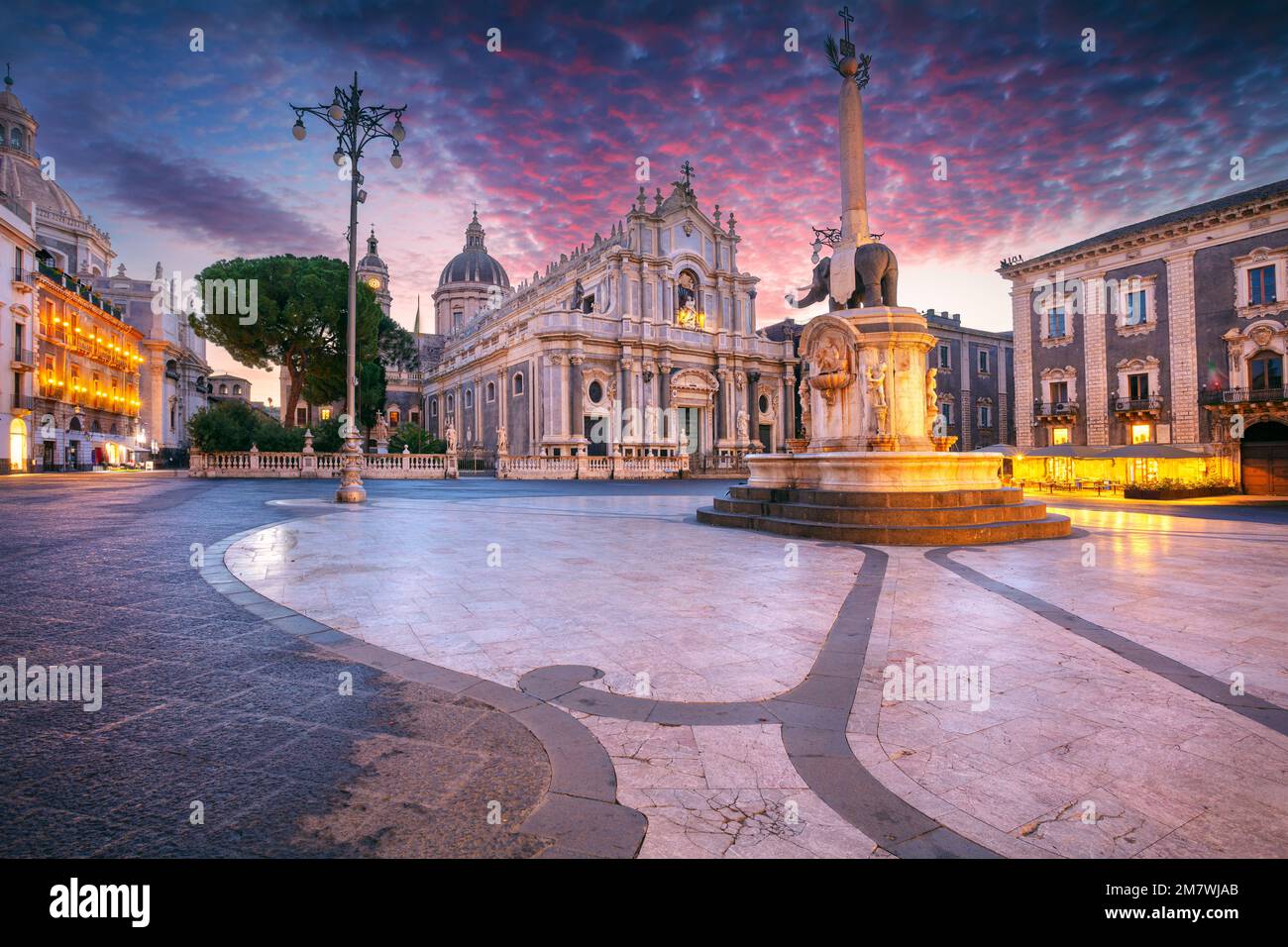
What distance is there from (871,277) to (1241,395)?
80.3 feet

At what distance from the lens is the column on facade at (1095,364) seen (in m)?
30.8

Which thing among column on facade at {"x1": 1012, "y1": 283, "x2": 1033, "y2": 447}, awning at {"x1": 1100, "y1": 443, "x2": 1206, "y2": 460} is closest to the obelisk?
awning at {"x1": 1100, "y1": 443, "x2": 1206, "y2": 460}

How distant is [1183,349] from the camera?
28.1 metres

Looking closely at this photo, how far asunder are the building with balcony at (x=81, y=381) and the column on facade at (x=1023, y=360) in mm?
56626

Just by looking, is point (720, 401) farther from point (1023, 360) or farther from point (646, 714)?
point (646, 714)

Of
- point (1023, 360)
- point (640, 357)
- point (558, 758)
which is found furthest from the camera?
point (640, 357)

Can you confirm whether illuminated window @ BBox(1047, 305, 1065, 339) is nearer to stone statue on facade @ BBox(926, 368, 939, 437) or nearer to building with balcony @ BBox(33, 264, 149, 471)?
stone statue on facade @ BBox(926, 368, 939, 437)

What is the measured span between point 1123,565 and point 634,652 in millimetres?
6587

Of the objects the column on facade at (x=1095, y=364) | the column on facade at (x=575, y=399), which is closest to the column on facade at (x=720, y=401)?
the column on facade at (x=575, y=399)

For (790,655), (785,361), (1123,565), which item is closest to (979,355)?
(785,361)

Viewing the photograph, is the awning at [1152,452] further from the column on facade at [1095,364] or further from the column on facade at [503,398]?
the column on facade at [503,398]

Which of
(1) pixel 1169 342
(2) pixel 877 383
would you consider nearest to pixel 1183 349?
(1) pixel 1169 342

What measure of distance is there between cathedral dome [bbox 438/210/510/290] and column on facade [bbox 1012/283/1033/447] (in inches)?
2230
